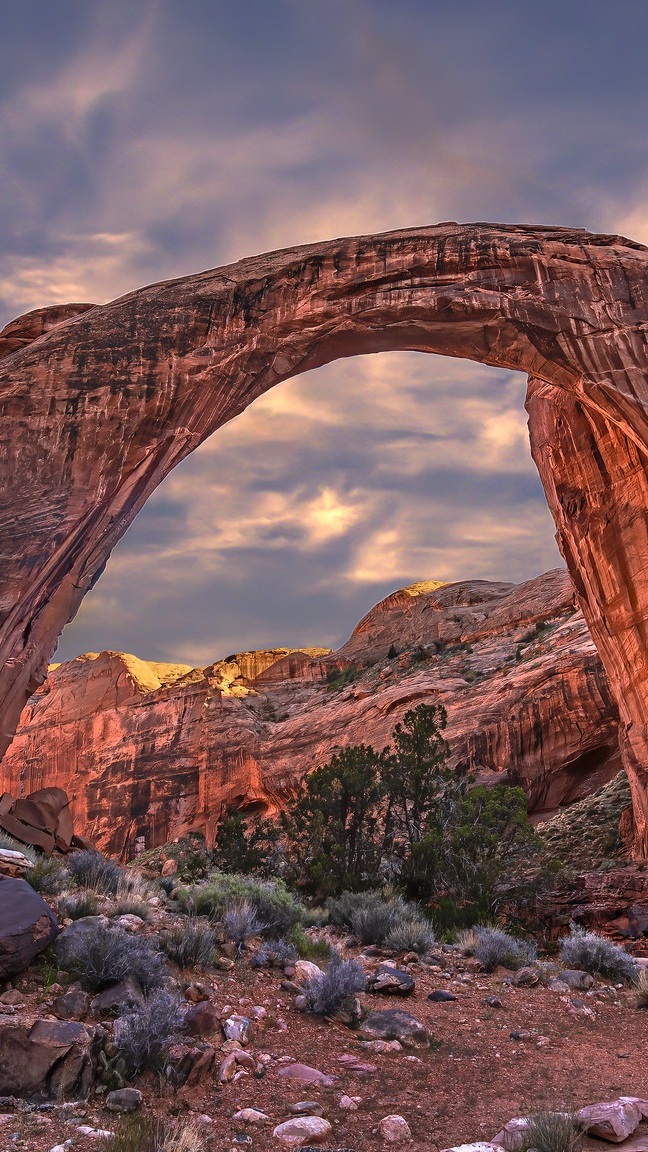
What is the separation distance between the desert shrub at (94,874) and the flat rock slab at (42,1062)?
3652mm

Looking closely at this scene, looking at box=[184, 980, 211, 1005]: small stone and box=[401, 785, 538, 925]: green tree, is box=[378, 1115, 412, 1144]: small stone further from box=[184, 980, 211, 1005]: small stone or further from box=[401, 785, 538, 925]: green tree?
box=[401, 785, 538, 925]: green tree

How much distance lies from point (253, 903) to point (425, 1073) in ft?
10.9

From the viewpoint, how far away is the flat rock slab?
4480mm

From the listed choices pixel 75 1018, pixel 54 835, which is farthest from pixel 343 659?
pixel 75 1018

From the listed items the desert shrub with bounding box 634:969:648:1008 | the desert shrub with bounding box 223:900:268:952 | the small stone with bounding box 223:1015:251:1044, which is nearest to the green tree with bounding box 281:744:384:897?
the desert shrub with bounding box 223:900:268:952

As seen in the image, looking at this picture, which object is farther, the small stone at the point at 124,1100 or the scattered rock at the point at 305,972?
the scattered rock at the point at 305,972

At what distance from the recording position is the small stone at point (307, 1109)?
4.75 m

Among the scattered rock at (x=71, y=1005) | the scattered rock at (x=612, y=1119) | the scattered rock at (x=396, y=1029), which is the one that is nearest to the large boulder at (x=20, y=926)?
the scattered rock at (x=71, y=1005)

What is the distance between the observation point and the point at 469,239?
459 inches

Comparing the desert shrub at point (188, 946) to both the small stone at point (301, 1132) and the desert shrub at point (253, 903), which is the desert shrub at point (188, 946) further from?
the small stone at point (301, 1132)

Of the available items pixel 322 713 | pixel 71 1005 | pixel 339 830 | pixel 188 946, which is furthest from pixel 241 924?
pixel 322 713

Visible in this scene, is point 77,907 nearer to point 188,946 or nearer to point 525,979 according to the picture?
point 188,946

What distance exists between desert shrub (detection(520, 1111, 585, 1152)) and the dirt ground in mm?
224

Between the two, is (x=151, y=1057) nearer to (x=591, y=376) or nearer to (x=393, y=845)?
(x=591, y=376)
